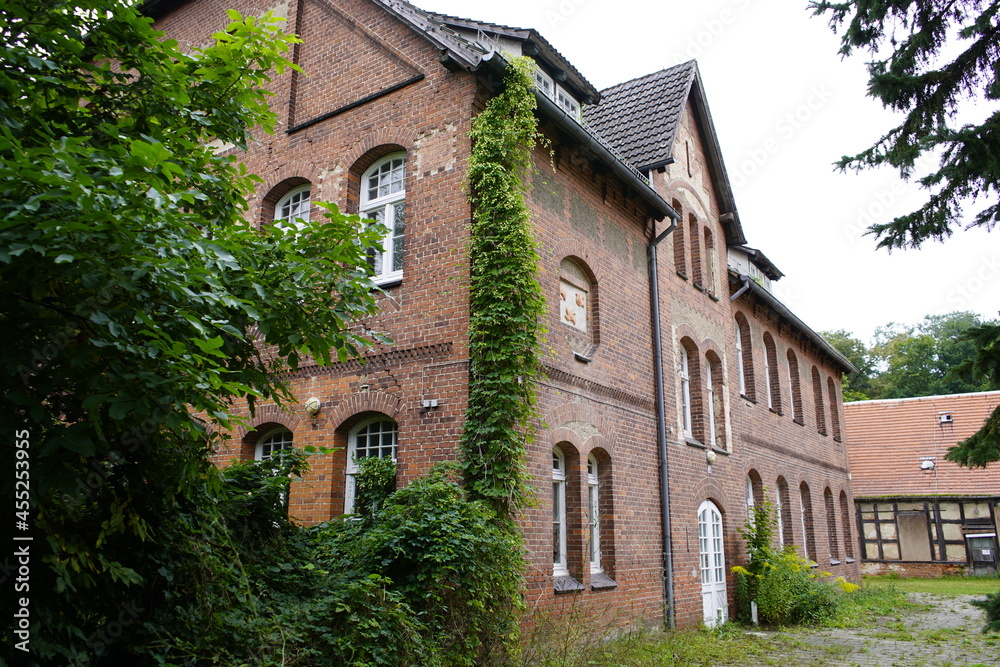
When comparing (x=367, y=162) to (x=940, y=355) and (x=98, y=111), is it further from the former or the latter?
(x=940, y=355)

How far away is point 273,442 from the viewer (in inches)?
430

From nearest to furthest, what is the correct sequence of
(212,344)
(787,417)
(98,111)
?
(212,344) < (98,111) < (787,417)

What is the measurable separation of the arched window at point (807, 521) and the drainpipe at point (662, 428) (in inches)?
356

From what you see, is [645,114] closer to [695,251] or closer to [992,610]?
[695,251]

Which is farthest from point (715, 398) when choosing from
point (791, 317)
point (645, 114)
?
point (791, 317)

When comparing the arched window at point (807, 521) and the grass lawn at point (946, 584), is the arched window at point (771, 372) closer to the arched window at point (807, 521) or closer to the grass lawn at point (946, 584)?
the arched window at point (807, 521)

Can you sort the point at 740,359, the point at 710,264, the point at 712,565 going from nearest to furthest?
1. the point at 712,565
2. the point at 710,264
3. the point at 740,359

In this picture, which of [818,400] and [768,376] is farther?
[818,400]

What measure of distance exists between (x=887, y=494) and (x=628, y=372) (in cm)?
2359

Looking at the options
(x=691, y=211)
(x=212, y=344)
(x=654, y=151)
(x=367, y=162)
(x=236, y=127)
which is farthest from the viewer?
(x=691, y=211)

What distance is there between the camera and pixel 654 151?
13.4m

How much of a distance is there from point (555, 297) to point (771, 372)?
10.9 metres

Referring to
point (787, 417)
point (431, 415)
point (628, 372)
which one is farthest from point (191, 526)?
point (787, 417)

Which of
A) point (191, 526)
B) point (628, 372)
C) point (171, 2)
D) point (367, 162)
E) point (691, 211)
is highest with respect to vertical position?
point (171, 2)
